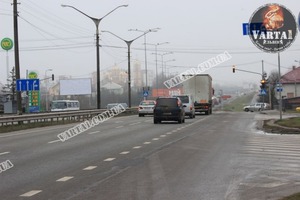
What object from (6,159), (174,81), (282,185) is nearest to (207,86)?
(174,81)

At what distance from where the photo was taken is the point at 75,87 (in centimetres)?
7950

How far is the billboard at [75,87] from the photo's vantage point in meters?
79.1

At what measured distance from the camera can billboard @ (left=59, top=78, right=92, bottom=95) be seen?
3113 inches

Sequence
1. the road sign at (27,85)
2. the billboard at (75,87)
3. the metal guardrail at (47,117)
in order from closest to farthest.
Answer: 1. the metal guardrail at (47,117)
2. the road sign at (27,85)
3. the billboard at (75,87)

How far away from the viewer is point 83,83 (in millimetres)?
79312

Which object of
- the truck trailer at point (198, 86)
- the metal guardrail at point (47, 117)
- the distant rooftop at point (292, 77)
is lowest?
the metal guardrail at point (47, 117)

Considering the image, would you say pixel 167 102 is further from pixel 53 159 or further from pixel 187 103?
pixel 53 159

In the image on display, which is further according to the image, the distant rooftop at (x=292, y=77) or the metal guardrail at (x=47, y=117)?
the distant rooftop at (x=292, y=77)

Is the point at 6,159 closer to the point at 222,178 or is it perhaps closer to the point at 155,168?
the point at 155,168

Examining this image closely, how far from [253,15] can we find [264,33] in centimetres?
165

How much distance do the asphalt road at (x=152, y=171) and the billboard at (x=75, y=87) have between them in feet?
208

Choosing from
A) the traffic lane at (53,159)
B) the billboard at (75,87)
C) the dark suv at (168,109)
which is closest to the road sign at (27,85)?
the dark suv at (168,109)

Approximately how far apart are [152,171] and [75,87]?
232ft

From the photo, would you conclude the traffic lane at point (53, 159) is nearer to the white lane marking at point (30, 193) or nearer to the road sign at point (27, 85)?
the white lane marking at point (30, 193)
